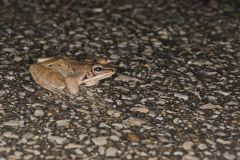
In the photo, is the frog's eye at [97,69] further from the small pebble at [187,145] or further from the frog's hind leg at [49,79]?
the small pebble at [187,145]

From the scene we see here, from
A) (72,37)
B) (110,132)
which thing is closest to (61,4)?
(72,37)

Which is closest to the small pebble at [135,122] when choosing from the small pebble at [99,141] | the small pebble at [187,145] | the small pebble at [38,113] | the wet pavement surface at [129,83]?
the wet pavement surface at [129,83]

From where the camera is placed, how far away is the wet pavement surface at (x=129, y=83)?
12.7ft

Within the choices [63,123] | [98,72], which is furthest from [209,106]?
[63,123]

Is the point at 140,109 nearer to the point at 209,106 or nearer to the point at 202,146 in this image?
the point at 209,106

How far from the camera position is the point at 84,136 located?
3.96 metres

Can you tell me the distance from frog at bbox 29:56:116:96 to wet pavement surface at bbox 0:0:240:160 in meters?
0.09

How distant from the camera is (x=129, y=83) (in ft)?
16.0

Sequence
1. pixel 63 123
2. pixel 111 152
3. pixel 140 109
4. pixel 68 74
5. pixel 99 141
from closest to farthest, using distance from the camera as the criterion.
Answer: pixel 111 152, pixel 99 141, pixel 63 123, pixel 140 109, pixel 68 74

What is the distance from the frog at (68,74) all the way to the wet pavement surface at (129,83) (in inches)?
3.5

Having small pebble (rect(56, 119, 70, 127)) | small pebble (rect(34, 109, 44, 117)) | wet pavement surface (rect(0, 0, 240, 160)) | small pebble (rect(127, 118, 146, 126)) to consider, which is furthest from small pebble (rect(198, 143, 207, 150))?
small pebble (rect(34, 109, 44, 117))

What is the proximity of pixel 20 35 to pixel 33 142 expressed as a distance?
7.50 ft

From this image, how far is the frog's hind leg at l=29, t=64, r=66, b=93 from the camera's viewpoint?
461cm

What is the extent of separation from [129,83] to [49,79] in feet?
2.62
